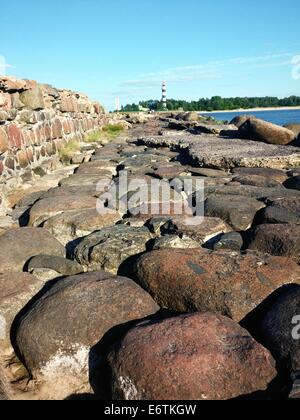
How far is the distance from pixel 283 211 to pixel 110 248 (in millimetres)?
1332

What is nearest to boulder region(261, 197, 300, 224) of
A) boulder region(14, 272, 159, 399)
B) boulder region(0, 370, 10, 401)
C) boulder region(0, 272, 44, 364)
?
boulder region(14, 272, 159, 399)

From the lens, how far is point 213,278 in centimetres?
208

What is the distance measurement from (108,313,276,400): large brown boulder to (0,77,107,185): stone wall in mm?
3260

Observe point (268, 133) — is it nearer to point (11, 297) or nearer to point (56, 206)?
point (56, 206)

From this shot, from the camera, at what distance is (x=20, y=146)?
16.4ft

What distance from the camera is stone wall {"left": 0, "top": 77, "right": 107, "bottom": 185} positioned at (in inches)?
181

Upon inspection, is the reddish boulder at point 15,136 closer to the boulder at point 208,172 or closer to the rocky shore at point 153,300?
the rocky shore at point 153,300

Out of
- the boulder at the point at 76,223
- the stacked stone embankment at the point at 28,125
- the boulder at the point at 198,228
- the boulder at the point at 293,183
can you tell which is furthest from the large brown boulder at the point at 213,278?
the stacked stone embankment at the point at 28,125

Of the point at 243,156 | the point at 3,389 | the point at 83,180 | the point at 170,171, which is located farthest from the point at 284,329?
the point at 243,156

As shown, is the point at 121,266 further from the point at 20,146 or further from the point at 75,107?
the point at 75,107

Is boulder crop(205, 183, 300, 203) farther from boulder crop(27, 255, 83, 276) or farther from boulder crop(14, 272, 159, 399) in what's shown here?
boulder crop(14, 272, 159, 399)

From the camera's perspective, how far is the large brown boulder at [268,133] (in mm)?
6383
